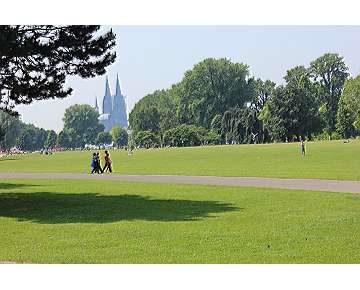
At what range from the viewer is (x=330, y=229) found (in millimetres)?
11312

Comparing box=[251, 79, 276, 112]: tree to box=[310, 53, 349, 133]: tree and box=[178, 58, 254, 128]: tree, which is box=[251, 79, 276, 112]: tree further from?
box=[310, 53, 349, 133]: tree

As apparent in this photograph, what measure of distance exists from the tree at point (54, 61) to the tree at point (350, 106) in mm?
68281

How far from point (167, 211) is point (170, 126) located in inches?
4132

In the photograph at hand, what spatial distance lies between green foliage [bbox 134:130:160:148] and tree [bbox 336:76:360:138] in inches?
1685

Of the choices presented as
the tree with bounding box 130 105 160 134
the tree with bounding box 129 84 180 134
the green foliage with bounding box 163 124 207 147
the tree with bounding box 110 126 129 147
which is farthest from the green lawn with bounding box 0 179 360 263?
the tree with bounding box 110 126 129 147

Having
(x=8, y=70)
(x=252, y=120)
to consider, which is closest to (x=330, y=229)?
(x=8, y=70)

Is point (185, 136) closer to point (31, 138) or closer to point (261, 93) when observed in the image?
point (261, 93)

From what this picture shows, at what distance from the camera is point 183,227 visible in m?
12.0

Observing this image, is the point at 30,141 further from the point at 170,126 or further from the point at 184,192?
the point at 184,192

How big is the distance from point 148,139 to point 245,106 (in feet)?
76.4

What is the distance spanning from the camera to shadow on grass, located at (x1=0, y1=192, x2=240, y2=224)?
13992 mm

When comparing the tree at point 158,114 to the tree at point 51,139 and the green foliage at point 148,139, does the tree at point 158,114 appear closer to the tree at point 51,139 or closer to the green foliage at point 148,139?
the green foliage at point 148,139

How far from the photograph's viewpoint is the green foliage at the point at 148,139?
391ft

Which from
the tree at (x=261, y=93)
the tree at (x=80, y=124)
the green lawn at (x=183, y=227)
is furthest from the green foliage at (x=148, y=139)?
the green lawn at (x=183, y=227)
